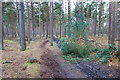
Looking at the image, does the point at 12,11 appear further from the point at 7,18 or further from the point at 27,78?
the point at 27,78

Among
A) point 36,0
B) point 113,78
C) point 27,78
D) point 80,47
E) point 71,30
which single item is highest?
point 36,0

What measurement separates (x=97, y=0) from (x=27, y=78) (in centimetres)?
2480

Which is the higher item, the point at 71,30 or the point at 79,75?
the point at 71,30

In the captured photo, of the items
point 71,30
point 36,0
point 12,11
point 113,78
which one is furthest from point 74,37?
point 12,11

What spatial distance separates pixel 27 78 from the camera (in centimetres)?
401

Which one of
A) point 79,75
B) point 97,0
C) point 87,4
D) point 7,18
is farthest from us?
point 7,18

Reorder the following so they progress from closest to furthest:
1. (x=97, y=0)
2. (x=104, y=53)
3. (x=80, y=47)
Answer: (x=104, y=53) → (x=80, y=47) → (x=97, y=0)

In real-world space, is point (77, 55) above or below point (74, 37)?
below

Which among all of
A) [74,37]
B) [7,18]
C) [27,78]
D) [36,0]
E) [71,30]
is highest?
[36,0]

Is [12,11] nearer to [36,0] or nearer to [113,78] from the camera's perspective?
[36,0]

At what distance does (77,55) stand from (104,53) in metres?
2.66

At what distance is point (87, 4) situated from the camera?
24906 mm

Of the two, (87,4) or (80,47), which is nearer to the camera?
(80,47)

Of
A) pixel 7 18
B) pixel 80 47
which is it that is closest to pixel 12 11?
pixel 7 18
